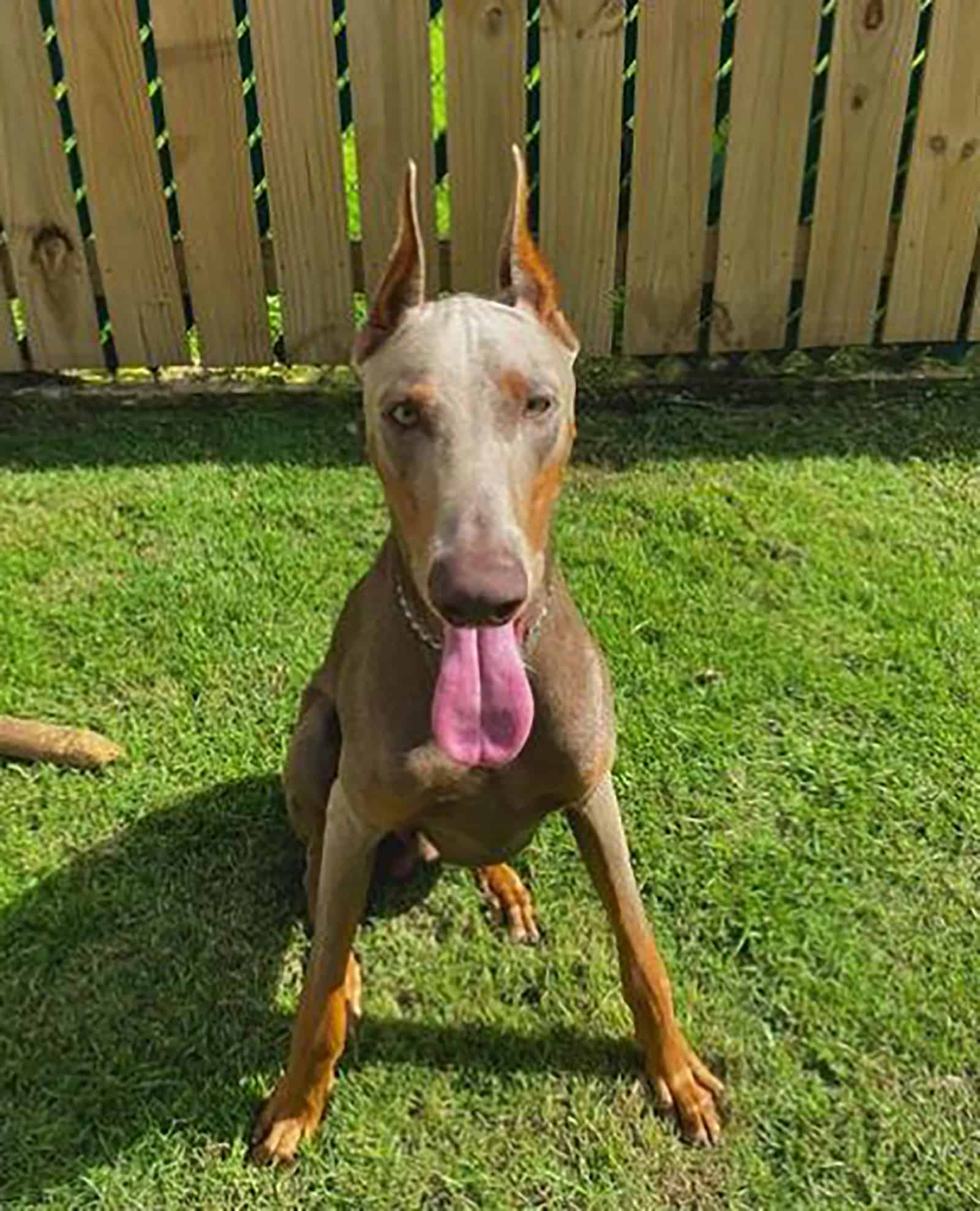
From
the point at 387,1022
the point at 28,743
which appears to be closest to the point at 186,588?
the point at 28,743

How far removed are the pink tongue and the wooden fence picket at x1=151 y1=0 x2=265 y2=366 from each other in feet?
10.5

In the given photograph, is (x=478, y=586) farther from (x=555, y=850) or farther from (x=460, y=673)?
(x=555, y=850)

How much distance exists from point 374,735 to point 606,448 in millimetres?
2782

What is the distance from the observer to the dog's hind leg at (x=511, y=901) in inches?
135

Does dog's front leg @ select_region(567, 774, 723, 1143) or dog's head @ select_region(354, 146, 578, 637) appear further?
dog's front leg @ select_region(567, 774, 723, 1143)

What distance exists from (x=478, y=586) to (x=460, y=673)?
33 centimetres

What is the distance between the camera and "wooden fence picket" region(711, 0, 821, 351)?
491 cm

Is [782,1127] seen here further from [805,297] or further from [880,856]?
[805,297]

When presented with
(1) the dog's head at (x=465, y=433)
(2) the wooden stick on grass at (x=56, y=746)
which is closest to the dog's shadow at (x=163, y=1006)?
(2) the wooden stick on grass at (x=56, y=746)

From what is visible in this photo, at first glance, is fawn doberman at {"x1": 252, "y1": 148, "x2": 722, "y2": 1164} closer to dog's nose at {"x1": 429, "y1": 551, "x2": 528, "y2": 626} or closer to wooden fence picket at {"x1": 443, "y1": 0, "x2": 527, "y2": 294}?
dog's nose at {"x1": 429, "y1": 551, "x2": 528, "y2": 626}

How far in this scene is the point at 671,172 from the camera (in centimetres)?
514

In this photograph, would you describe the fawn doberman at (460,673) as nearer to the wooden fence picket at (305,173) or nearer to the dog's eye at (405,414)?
the dog's eye at (405,414)

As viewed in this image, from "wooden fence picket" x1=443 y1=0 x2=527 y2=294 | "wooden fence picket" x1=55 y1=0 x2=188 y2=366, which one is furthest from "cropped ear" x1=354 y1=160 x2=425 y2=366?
"wooden fence picket" x1=55 y1=0 x2=188 y2=366

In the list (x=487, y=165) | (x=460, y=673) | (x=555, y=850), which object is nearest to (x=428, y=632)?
(x=460, y=673)
